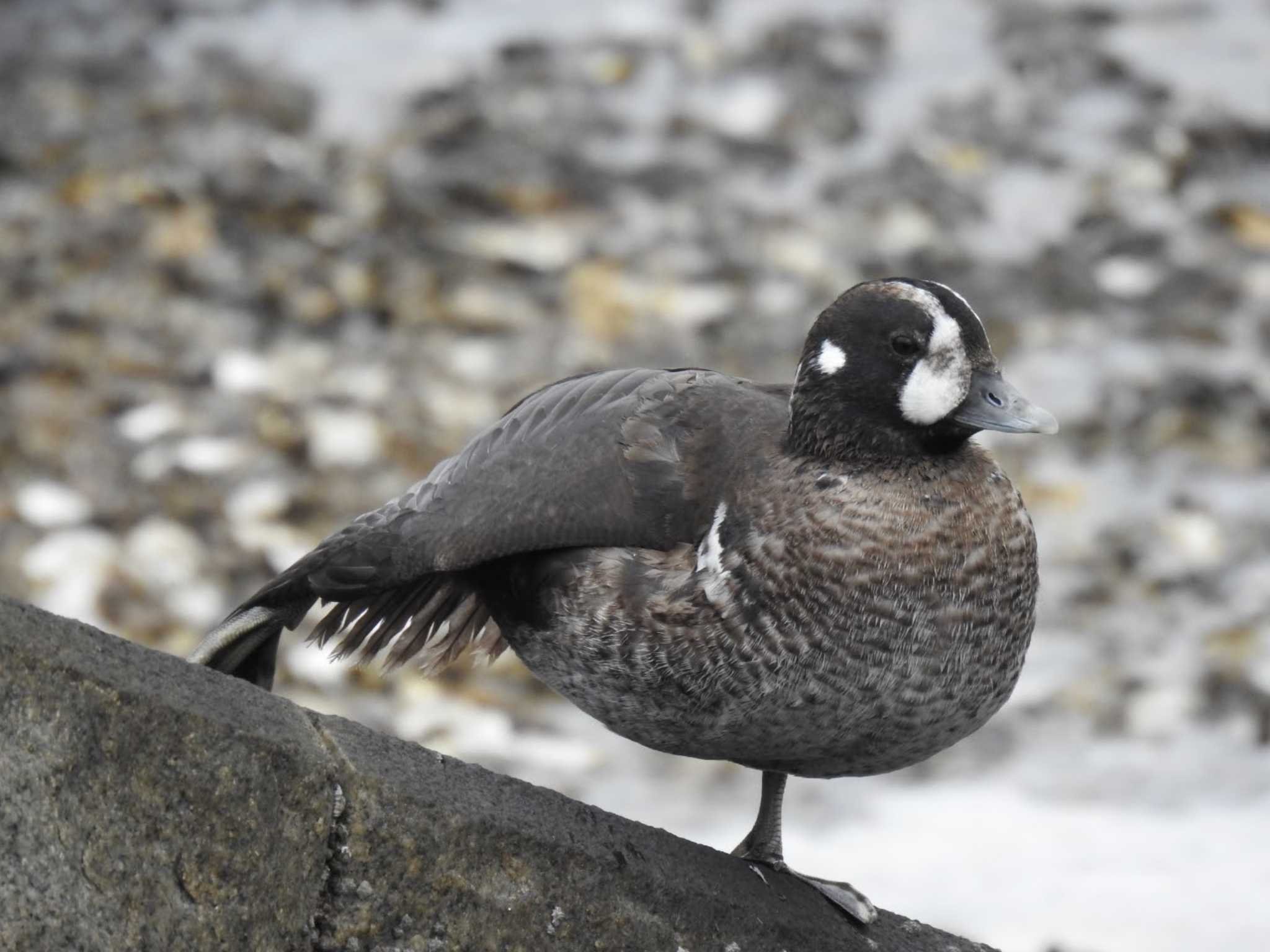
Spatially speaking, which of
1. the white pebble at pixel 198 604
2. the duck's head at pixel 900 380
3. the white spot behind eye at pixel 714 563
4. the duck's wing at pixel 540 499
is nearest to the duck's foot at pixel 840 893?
the white spot behind eye at pixel 714 563

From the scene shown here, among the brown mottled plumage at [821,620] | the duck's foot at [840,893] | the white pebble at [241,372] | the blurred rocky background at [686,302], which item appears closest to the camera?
the brown mottled plumage at [821,620]

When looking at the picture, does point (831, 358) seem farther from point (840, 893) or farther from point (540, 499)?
point (840, 893)

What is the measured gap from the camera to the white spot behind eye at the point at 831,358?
309 centimetres

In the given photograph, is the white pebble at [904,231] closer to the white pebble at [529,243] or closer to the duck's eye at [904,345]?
the white pebble at [529,243]

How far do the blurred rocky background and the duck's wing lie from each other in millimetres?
1679

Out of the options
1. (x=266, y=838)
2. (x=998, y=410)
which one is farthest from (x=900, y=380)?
(x=266, y=838)

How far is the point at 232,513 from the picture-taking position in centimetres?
566

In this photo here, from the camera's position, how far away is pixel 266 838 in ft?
A: 8.37

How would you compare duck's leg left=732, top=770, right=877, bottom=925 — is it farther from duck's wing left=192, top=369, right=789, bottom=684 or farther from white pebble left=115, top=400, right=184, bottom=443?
white pebble left=115, top=400, right=184, bottom=443

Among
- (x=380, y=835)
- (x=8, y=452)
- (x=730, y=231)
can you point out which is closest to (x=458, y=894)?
(x=380, y=835)

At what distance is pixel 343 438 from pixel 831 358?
3129 millimetres

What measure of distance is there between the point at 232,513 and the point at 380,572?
8.35 feet

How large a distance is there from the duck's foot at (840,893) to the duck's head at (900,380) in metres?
0.73

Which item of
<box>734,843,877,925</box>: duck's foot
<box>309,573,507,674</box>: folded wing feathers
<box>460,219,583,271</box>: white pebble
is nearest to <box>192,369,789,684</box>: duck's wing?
<box>309,573,507,674</box>: folded wing feathers
